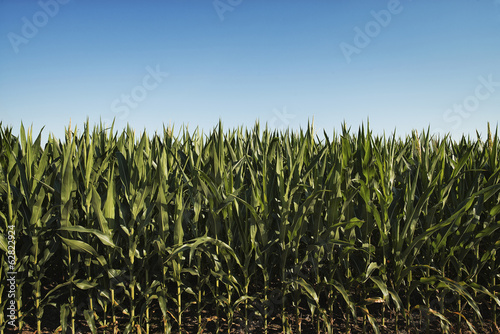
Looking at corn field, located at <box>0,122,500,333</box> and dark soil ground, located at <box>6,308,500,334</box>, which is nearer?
corn field, located at <box>0,122,500,333</box>

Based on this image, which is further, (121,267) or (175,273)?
(121,267)

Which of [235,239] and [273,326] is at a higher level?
[235,239]

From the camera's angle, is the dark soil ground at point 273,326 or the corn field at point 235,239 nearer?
the corn field at point 235,239

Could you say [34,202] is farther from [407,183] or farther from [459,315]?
[459,315]

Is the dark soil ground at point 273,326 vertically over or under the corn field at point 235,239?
under

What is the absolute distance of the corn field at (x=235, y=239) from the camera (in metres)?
2.17

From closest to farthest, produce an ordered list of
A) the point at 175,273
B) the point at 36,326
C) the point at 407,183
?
the point at 175,273
the point at 407,183
the point at 36,326

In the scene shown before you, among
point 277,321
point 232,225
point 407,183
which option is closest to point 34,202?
point 232,225

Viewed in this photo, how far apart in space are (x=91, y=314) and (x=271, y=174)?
1516 mm

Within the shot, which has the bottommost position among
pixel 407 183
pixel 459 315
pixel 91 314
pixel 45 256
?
pixel 459 315

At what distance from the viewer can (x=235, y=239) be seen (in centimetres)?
232

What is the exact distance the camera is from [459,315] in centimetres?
237

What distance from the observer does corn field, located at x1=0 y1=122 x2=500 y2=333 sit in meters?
2.17

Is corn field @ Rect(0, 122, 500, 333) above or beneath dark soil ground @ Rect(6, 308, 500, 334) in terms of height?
above
